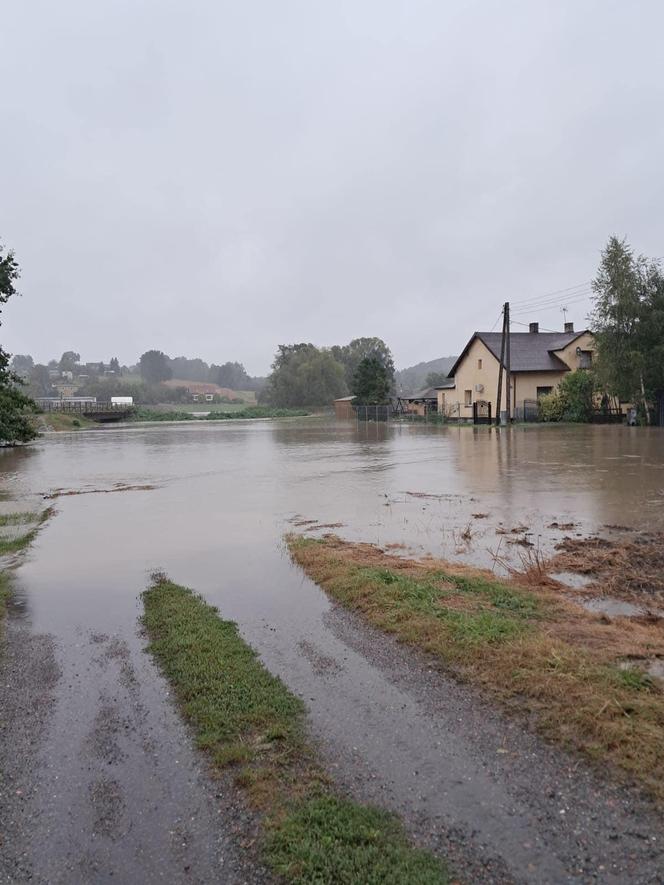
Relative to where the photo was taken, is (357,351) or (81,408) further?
(357,351)

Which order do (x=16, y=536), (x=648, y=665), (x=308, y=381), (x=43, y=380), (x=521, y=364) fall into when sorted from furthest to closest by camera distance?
1. (x=43, y=380)
2. (x=308, y=381)
3. (x=521, y=364)
4. (x=16, y=536)
5. (x=648, y=665)

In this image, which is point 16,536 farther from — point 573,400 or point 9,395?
point 573,400

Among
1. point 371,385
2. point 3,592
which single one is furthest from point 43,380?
point 3,592

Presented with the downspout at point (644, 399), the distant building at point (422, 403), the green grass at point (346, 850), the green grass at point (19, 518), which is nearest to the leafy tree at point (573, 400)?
the downspout at point (644, 399)

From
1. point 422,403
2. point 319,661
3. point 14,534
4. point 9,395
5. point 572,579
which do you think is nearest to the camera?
point 319,661

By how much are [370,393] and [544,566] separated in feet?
203

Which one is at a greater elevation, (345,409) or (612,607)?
(345,409)

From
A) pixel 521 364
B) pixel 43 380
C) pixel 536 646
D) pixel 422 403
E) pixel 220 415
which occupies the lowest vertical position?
pixel 536 646

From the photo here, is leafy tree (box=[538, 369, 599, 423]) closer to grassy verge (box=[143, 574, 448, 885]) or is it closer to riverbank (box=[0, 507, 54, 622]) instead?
riverbank (box=[0, 507, 54, 622])

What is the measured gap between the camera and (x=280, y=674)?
4.98 metres

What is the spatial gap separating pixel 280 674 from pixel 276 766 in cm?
137

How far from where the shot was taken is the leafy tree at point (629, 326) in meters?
34.8

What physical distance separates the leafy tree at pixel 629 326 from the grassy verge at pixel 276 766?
115 ft

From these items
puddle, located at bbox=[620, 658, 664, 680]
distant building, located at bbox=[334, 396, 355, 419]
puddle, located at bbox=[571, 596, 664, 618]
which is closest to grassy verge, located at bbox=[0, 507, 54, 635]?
puddle, located at bbox=[620, 658, 664, 680]
